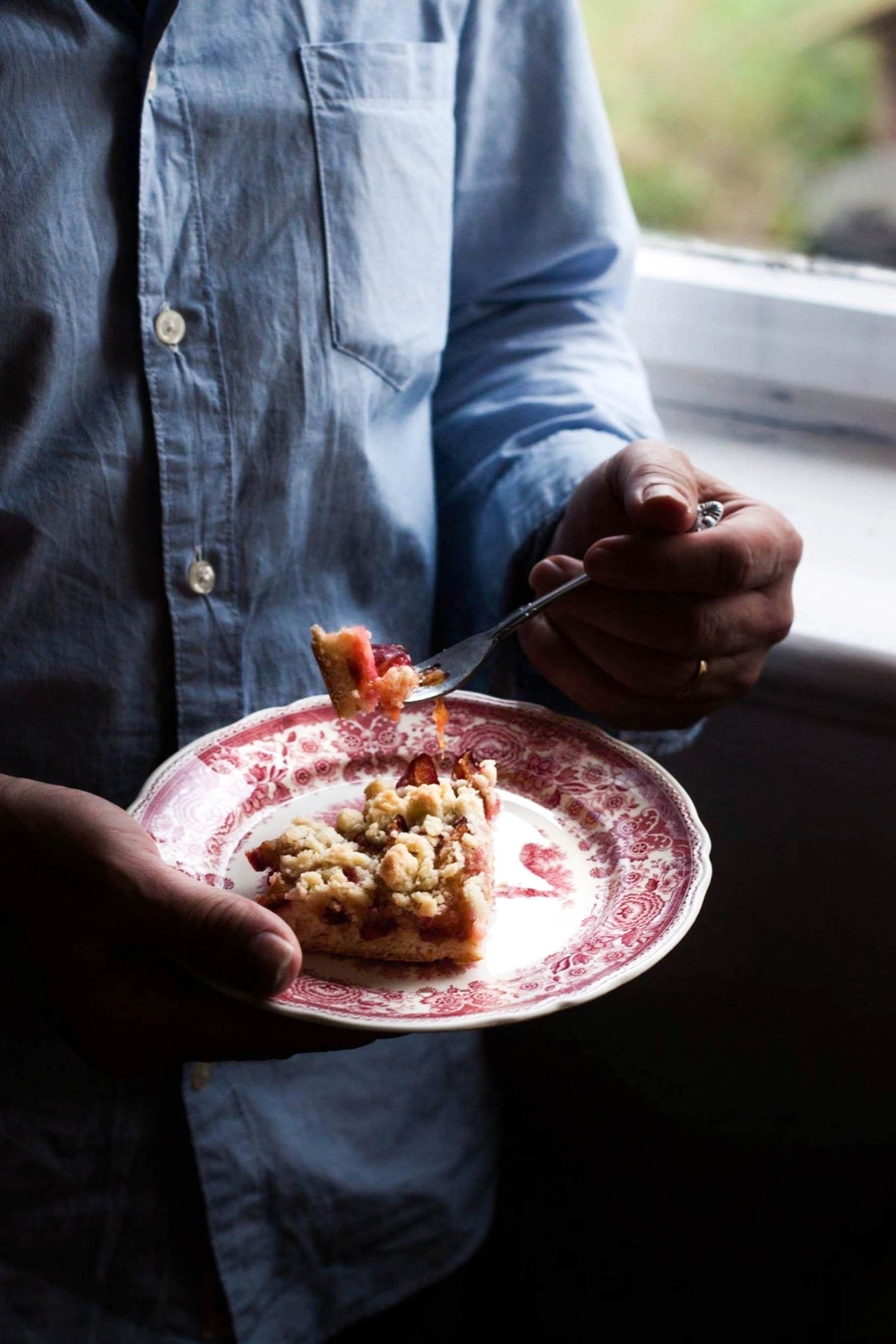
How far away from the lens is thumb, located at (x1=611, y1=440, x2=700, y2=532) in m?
0.98

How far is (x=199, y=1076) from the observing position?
1127 mm

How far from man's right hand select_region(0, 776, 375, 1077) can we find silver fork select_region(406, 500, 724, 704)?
31cm

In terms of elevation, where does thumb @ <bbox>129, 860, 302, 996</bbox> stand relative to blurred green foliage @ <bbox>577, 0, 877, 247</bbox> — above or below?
below

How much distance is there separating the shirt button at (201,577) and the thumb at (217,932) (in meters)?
0.30

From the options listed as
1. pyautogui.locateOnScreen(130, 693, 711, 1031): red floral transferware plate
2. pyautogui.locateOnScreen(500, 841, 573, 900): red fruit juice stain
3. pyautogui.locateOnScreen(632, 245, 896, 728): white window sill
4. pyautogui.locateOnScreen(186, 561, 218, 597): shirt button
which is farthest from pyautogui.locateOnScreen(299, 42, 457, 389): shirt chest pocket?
pyautogui.locateOnScreen(632, 245, 896, 728): white window sill

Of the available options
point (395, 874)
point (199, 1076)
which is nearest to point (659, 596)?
point (395, 874)

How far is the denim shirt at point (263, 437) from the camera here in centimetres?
97

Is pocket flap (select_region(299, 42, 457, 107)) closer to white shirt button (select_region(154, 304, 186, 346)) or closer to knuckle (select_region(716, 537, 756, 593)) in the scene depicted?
white shirt button (select_region(154, 304, 186, 346))

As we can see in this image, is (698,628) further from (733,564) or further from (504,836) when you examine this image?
(504,836)

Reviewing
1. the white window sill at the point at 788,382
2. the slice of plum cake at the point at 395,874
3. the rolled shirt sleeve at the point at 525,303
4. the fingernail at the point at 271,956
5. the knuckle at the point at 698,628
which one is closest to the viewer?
the fingernail at the point at 271,956

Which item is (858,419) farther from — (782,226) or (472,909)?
(472,909)

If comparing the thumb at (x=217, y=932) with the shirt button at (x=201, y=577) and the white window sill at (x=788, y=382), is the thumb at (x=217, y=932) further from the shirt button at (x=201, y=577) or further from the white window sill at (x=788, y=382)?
the white window sill at (x=788, y=382)

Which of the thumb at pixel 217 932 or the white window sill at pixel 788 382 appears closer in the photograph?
the thumb at pixel 217 932

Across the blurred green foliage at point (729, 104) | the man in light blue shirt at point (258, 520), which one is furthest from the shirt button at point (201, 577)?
the blurred green foliage at point (729, 104)
